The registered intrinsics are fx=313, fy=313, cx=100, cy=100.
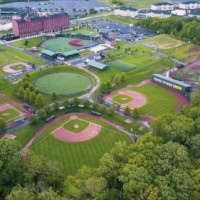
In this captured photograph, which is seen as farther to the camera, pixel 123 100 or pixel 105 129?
pixel 123 100

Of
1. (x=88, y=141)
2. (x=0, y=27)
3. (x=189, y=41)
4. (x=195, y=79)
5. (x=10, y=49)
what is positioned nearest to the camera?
(x=88, y=141)

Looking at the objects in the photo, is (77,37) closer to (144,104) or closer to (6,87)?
(6,87)

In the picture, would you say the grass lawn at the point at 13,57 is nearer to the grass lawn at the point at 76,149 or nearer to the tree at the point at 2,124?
the tree at the point at 2,124

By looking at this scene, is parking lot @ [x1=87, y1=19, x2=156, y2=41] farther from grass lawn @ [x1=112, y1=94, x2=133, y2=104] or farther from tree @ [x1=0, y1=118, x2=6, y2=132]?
tree @ [x1=0, y1=118, x2=6, y2=132]

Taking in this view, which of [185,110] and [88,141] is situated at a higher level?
[185,110]

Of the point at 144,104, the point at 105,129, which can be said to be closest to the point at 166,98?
the point at 144,104

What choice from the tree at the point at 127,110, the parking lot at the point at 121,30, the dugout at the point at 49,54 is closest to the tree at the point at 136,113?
the tree at the point at 127,110
